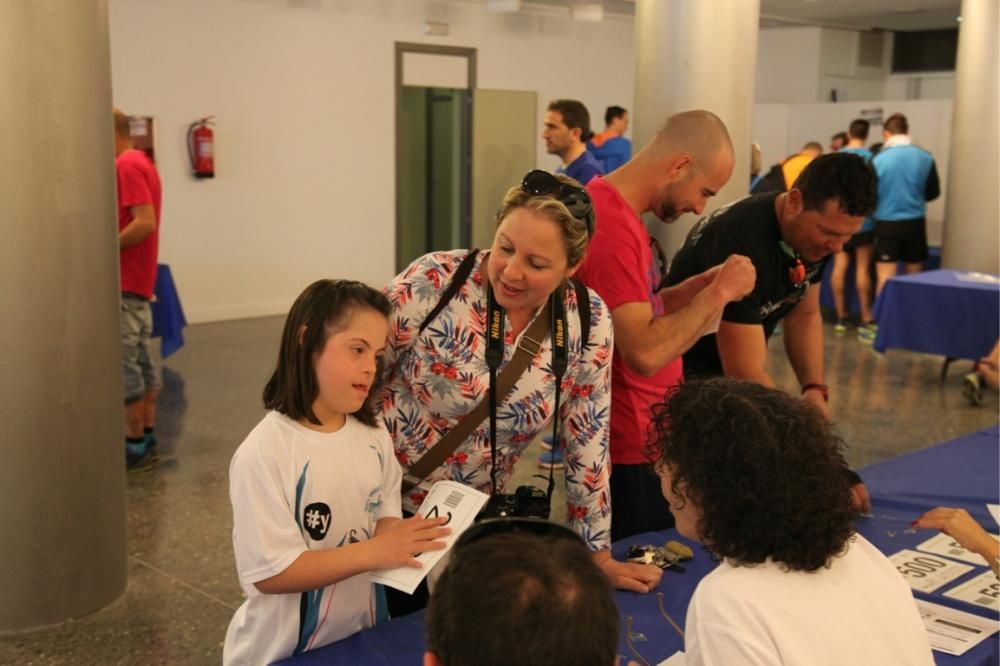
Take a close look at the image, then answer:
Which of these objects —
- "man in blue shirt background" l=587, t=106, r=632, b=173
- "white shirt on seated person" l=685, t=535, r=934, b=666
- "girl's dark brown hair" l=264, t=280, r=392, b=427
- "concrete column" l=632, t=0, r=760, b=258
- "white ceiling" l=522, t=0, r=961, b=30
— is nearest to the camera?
"white shirt on seated person" l=685, t=535, r=934, b=666

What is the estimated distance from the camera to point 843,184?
8.26 ft

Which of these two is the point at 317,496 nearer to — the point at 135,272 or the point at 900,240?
the point at 135,272

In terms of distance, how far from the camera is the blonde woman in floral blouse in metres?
1.89

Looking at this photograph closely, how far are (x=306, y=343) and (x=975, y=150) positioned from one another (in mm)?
8170

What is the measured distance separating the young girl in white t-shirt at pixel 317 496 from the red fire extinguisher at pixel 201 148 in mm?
7224

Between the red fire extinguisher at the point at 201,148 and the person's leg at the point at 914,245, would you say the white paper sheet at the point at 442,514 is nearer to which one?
the red fire extinguisher at the point at 201,148

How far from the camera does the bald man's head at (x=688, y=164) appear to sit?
2391mm

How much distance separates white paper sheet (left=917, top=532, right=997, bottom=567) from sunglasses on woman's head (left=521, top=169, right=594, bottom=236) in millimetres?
1085

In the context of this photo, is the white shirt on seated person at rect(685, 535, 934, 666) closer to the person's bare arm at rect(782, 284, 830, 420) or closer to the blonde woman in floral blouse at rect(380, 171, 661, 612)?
the blonde woman in floral blouse at rect(380, 171, 661, 612)

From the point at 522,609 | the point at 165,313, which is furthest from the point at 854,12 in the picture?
the point at 522,609

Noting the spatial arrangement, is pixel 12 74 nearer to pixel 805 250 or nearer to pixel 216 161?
pixel 805 250

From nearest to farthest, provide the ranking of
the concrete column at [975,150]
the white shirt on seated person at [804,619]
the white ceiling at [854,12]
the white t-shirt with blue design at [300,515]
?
the white shirt on seated person at [804,619]
the white t-shirt with blue design at [300,515]
the concrete column at [975,150]
the white ceiling at [854,12]

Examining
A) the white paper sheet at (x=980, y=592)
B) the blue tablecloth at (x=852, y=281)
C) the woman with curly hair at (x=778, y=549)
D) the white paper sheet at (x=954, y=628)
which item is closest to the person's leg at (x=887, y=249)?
the blue tablecloth at (x=852, y=281)

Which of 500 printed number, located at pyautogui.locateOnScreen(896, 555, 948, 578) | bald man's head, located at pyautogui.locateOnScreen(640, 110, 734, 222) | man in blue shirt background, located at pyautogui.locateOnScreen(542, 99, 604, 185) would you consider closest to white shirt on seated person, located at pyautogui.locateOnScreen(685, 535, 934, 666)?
500 printed number, located at pyautogui.locateOnScreen(896, 555, 948, 578)
